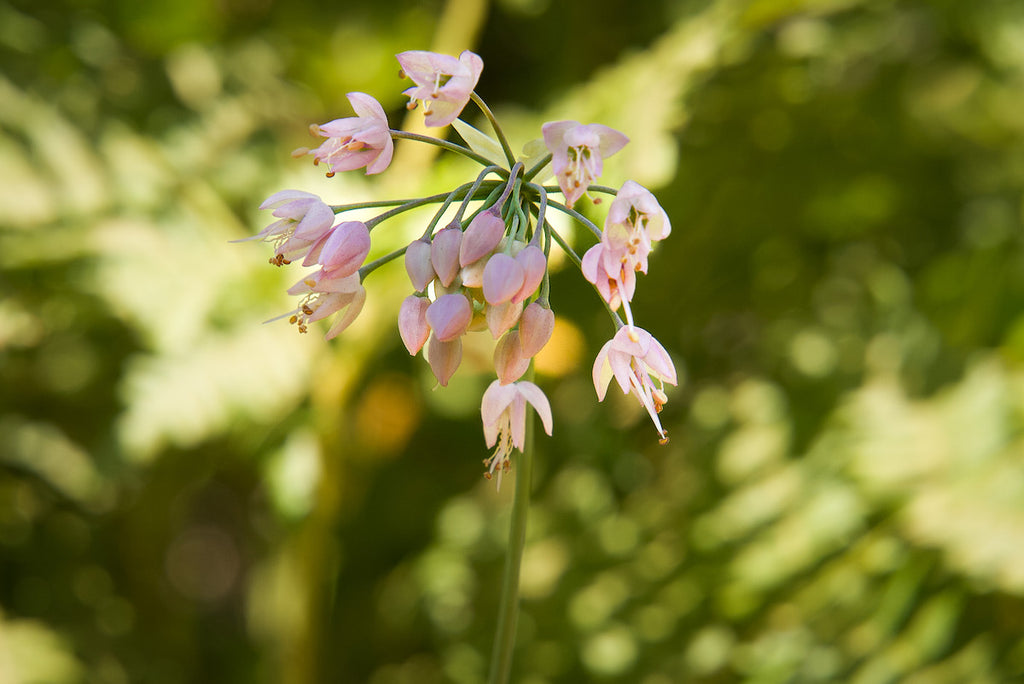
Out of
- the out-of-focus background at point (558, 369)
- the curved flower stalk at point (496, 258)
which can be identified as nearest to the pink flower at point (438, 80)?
the curved flower stalk at point (496, 258)

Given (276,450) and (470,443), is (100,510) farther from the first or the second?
(470,443)

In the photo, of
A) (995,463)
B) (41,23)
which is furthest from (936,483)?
(41,23)

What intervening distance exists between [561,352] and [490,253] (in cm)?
89

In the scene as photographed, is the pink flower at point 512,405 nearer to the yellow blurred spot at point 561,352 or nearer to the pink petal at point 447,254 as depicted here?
the pink petal at point 447,254

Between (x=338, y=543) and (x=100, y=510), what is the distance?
555 millimetres

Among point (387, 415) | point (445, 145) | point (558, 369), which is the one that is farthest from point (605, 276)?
point (387, 415)

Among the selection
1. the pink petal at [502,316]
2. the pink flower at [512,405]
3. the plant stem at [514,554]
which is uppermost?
the pink petal at [502,316]

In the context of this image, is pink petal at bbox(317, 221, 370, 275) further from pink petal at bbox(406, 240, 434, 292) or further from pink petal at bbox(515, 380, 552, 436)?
pink petal at bbox(515, 380, 552, 436)

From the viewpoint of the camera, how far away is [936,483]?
4.04 ft

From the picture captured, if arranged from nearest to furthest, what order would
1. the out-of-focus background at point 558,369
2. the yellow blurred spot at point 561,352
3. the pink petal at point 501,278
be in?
the pink petal at point 501,278
the out-of-focus background at point 558,369
the yellow blurred spot at point 561,352

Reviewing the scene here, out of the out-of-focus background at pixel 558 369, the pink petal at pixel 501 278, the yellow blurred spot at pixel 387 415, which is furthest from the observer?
the yellow blurred spot at pixel 387 415

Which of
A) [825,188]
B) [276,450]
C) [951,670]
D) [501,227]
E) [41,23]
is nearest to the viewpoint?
[501,227]

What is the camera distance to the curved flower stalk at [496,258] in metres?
0.52

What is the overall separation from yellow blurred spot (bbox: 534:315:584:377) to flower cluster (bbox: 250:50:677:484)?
0.77 m
